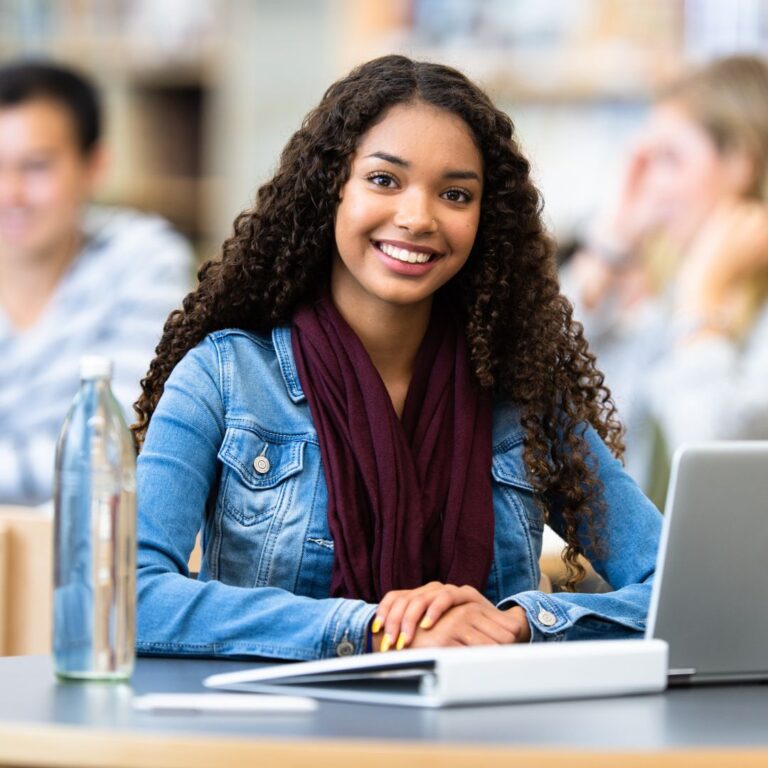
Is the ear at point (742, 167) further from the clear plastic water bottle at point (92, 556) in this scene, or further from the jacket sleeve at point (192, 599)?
the clear plastic water bottle at point (92, 556)

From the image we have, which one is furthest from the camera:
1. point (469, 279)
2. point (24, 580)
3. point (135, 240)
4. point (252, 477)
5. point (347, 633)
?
point (135, 240)

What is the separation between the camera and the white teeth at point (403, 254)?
5.42 ft

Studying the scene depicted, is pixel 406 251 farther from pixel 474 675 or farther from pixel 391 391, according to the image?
pixel 474 675

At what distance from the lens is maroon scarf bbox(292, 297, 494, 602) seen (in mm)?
1587

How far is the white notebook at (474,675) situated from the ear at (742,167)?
3140 mm

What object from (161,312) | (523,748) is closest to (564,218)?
(161,312)

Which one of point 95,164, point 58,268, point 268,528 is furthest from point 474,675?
point 95,164

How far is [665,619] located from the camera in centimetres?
123

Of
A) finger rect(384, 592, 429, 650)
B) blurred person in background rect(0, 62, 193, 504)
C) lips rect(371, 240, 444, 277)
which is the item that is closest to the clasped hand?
finger rect(384, 592, 429, 650)

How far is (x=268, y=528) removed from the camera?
1.59m

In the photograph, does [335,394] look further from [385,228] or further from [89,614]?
[89,614]

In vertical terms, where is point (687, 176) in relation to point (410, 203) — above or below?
above

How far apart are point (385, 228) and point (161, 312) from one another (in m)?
2.30

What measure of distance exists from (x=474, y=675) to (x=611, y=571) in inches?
24.1
